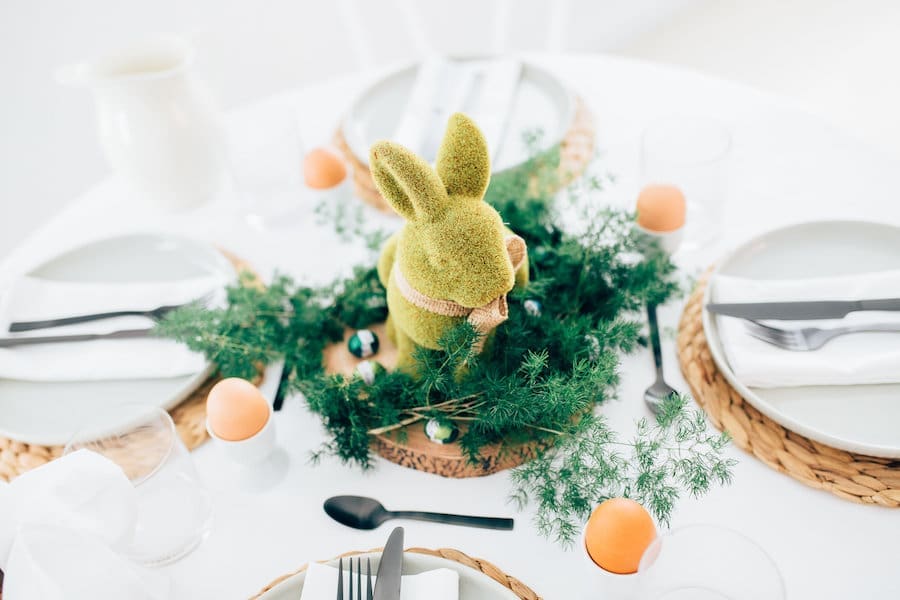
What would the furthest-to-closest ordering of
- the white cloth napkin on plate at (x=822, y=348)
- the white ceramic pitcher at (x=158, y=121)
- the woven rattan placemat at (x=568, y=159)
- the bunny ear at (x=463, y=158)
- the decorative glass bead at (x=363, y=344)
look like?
1. the woven rattan placemat at (x=568, y=159)
2. the white ceramic pitcher at (x=158, y=121)
3. the decorative glass bead at (x=363, y=344)
4. the white cloth napkin on plate at (x=822, y=348)
5. the bunny ear at (x=463, y=158)

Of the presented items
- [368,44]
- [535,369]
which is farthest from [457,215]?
[368,44]

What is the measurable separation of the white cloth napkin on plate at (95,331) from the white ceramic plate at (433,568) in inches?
13.0

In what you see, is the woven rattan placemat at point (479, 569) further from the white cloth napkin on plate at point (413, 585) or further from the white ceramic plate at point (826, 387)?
the white ceramic plate at point (826, 387)

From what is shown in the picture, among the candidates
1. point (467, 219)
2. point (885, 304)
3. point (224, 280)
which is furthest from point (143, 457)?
point (885, 304)

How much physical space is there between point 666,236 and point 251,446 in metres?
0.60

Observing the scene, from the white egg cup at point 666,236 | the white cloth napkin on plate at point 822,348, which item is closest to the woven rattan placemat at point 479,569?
the white cloth napkin on plate at point 822,348

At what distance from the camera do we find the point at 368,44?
2.20 meters

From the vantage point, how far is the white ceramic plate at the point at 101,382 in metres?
Answer: 0.82

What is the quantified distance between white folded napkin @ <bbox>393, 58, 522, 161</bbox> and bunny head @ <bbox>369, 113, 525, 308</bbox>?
48cm

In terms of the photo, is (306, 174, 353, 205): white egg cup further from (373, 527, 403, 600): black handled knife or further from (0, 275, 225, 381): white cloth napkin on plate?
(373, 527, 403, 600): black handled knife

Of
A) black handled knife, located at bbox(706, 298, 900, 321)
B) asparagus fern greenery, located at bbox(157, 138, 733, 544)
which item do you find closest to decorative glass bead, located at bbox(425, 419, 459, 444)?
asparagus fern greenery, located at bbox(157, 138, 733, 544)

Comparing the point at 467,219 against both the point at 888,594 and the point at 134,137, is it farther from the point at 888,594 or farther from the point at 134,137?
the point at 134,137

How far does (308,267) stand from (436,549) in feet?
1.73

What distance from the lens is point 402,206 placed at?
0.64 m
